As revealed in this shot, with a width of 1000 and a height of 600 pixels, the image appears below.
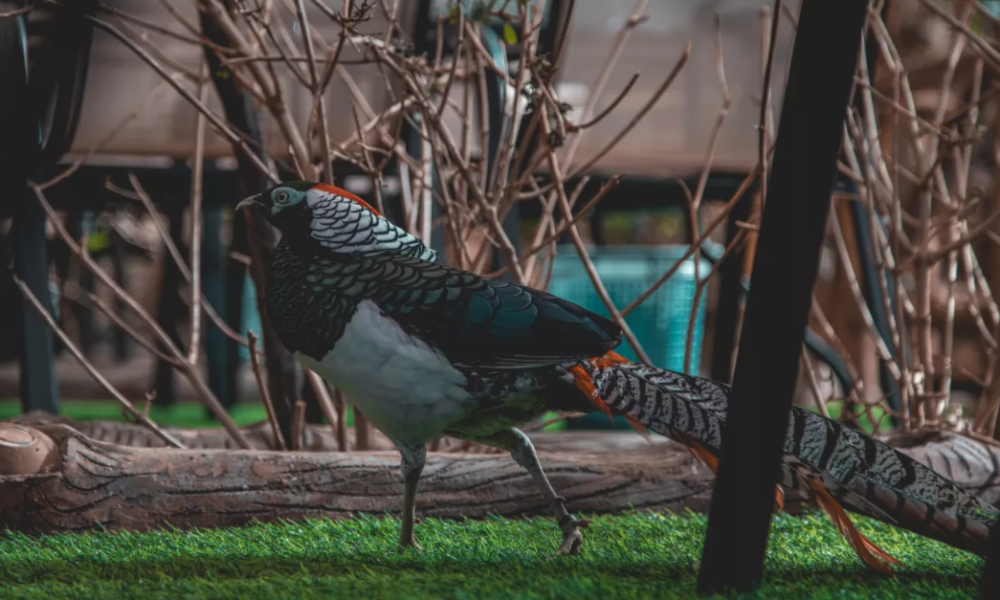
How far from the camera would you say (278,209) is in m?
1.58

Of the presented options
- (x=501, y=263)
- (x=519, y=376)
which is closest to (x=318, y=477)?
(x=519, y=376)

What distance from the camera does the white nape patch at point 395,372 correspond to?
1.44 metres

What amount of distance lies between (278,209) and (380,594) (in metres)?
0.67

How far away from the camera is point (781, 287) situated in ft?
3.73

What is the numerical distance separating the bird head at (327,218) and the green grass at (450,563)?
1.62ft

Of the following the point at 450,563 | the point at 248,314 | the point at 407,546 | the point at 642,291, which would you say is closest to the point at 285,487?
the point at 407,546

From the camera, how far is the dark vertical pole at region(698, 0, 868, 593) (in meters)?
1.10

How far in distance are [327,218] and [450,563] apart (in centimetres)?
57

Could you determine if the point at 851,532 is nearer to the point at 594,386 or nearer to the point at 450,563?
the point at 594,386

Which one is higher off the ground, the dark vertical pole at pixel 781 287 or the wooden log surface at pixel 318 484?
the dark vertical pole at pixel 781 287

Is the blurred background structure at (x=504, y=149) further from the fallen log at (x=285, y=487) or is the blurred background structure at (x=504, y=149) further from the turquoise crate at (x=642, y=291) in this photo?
the fallen log at (x=285, y=487)

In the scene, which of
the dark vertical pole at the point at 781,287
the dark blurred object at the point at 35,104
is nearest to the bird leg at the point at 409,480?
the dark vertical pole at the point at 781,287

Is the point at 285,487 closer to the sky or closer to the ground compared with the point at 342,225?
closer to the ground

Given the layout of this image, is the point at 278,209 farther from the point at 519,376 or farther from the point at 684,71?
the point at 684,71
